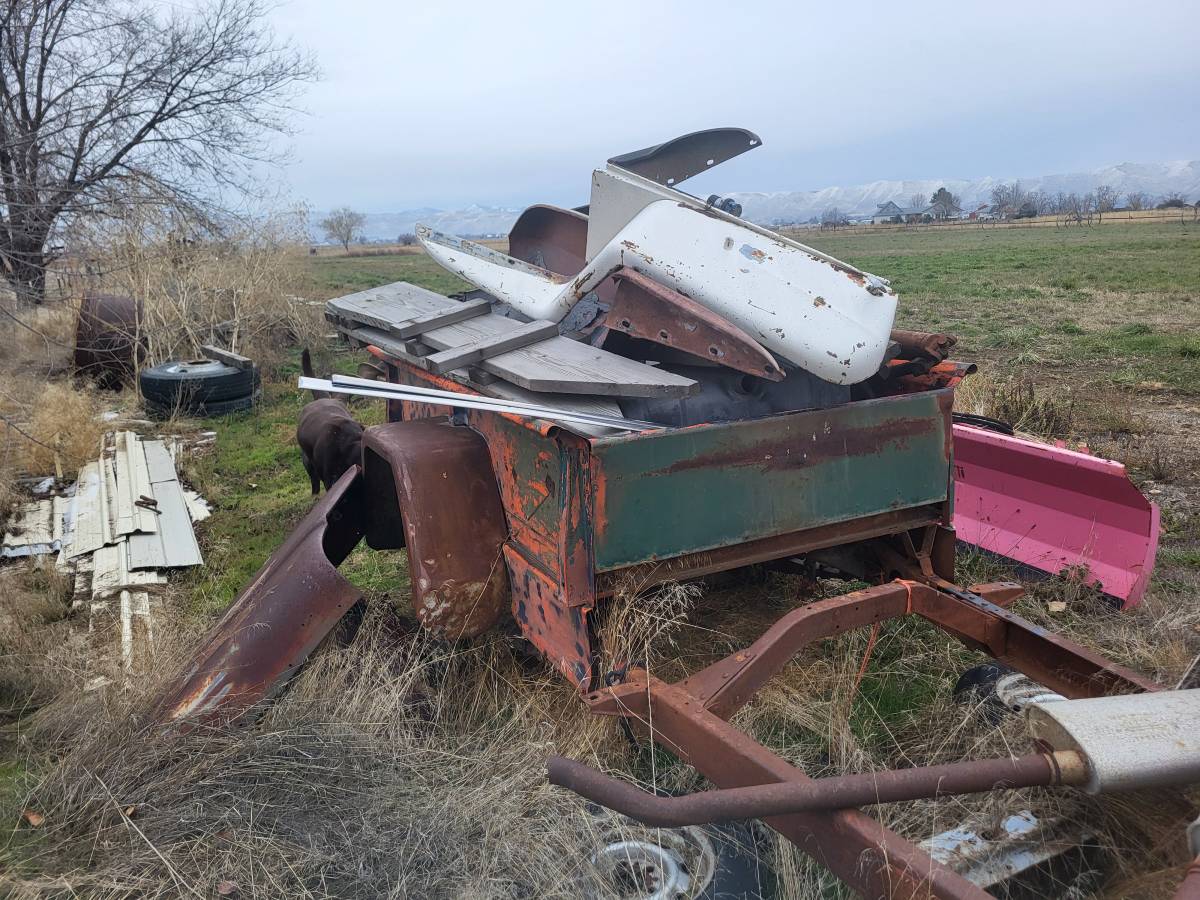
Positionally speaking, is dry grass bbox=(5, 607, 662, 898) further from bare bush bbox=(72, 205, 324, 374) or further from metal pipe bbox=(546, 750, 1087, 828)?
bare bush bbox=(72, 205, 324, 374)

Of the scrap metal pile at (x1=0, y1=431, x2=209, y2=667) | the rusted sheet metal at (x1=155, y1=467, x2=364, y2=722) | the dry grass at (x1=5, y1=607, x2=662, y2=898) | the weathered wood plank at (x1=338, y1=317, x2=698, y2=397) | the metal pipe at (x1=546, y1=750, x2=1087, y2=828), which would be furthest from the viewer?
the scrap metal pile at (x1=0, y1=431, x2=209, y2=667)

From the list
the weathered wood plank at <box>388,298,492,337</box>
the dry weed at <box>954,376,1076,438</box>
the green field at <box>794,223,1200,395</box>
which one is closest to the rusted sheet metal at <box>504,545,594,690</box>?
the weathered wood plank at <box>388,298,492,337</box>

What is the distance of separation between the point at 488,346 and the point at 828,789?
195 centimetres

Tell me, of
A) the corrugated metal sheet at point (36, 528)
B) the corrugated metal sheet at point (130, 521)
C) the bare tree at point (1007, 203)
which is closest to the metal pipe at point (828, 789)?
the corrugated metal sheet at point (130, 521)

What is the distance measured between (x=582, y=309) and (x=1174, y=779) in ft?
8.41

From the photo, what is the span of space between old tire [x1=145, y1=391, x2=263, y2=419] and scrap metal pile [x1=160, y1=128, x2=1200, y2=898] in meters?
6.32

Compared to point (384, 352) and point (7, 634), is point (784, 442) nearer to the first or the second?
point (384, 352)

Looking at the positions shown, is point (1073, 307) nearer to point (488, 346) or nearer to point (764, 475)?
point (764, 475)

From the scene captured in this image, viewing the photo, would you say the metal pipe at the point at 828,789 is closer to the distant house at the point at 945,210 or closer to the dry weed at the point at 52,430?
the dry weed at the point at 52,430

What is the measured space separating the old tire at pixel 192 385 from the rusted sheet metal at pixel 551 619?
728 centimetres

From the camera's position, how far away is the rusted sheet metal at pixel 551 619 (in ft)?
8.85

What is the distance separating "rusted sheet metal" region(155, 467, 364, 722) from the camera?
9.38 feet

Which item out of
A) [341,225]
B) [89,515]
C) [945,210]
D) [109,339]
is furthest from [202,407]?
[945,210]

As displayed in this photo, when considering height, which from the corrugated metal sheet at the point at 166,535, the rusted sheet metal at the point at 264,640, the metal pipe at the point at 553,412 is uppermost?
the metal pipe at the point at 553,412
